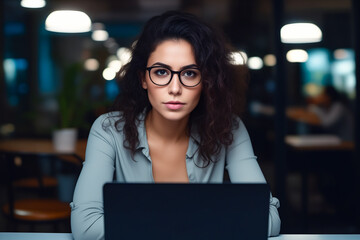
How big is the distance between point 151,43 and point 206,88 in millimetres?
252

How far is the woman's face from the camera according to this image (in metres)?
1.42

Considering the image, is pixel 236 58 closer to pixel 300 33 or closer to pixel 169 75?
pixel 169 75

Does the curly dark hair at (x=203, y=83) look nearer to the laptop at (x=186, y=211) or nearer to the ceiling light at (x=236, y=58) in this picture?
the ceiling light at (x=236, y=58)

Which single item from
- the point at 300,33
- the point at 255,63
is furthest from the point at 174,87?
the point at 255,63

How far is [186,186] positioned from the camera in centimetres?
93

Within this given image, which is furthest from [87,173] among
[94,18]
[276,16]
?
[94,18]

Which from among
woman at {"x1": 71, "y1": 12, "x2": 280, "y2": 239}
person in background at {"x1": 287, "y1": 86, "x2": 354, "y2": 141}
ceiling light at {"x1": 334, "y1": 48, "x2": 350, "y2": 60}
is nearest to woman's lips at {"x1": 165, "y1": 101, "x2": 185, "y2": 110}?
woman at {"x1": 71, "y1": 12, "x2": 280, "y2": 239}

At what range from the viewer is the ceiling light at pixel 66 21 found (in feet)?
15.1

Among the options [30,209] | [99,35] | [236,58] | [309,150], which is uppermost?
[99,35]

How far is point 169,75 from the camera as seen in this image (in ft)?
4.77

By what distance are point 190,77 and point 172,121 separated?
0.80 ft

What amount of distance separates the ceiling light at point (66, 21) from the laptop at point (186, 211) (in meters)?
3.98

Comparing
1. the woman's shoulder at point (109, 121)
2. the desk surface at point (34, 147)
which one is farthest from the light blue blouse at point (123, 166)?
the desk surface at point (34, 147)

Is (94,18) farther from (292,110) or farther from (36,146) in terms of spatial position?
(36,146)
